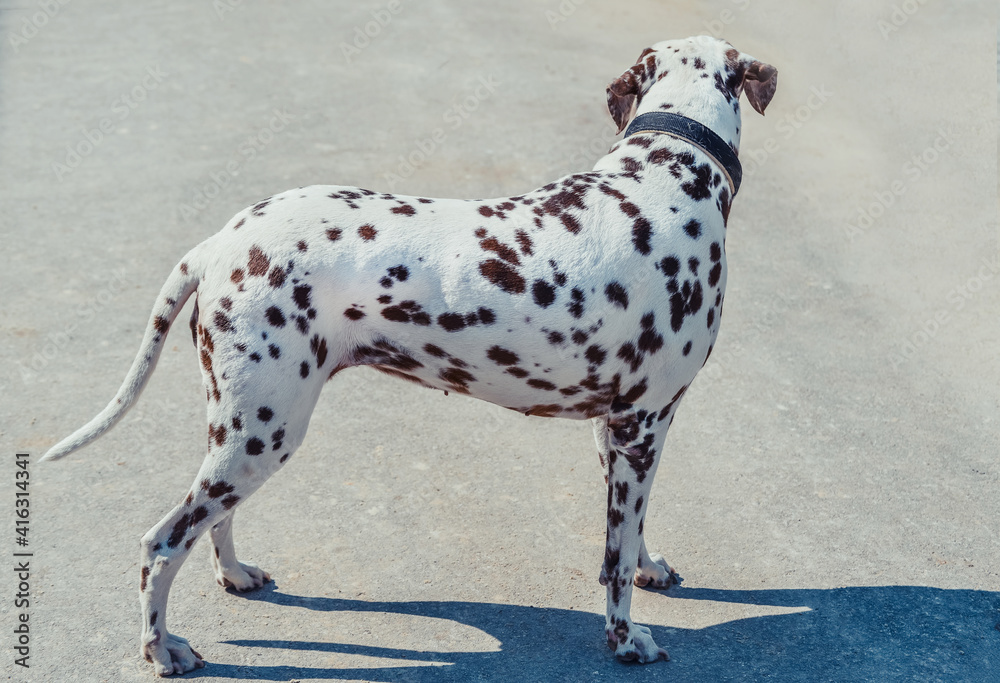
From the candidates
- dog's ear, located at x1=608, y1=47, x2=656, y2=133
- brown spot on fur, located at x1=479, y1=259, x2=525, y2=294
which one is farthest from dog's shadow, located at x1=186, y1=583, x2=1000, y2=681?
dog's ear, located at x1=608, y1=47, x2=656, y2=133

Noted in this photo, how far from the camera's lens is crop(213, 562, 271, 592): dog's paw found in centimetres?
503

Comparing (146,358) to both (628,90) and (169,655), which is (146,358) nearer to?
(169,655)

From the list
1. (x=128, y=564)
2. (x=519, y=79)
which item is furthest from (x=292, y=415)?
(x=519, y=79)

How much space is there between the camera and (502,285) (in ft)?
13.8

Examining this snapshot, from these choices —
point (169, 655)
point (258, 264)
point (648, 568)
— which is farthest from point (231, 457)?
point (648, 568)

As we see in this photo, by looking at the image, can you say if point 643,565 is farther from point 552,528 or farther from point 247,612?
point 247,612

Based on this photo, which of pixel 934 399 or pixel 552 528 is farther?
pixel 934 399

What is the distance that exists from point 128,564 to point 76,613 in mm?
372

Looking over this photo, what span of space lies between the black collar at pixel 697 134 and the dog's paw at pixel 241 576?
9.23ft

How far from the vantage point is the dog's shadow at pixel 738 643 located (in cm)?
470

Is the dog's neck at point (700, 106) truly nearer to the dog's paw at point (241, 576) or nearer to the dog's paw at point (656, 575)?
the dog's paw at point (656, 575)

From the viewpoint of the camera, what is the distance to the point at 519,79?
11102 millimetres

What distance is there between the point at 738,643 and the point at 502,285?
214 cm

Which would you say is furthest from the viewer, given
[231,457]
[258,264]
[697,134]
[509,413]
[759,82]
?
[509,413]
